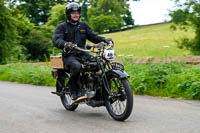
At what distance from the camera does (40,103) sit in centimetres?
811

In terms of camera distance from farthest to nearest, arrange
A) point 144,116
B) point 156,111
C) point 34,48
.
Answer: point 34,48 < point 156,111 < point 144,116

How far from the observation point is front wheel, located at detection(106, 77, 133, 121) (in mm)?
5422

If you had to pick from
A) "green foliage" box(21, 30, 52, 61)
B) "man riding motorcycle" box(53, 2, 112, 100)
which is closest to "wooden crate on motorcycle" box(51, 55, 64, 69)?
"man riding motorcycle" box(53, 2, 112, 100)

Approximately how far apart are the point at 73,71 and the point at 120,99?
3.69 feet

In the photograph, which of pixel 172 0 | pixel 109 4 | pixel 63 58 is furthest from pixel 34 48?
pixel 109 4

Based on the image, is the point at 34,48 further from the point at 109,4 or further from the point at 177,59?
the point at 109,4

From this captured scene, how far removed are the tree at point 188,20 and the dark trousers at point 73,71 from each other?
1027 inches

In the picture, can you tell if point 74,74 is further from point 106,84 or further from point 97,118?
point 97,118

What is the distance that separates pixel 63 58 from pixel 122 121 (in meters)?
1.81

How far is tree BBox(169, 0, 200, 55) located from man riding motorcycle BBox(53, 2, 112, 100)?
25.7m

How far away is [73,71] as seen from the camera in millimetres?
6316

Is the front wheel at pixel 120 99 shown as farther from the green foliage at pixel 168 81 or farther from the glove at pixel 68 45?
the green foliage at pixel 168 81

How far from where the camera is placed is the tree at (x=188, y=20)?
1219 inches

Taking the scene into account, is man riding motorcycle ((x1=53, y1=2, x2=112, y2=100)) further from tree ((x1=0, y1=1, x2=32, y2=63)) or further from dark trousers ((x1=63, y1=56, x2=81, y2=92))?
tree ((x1=0, y1=1, x2=32, y2=63))
